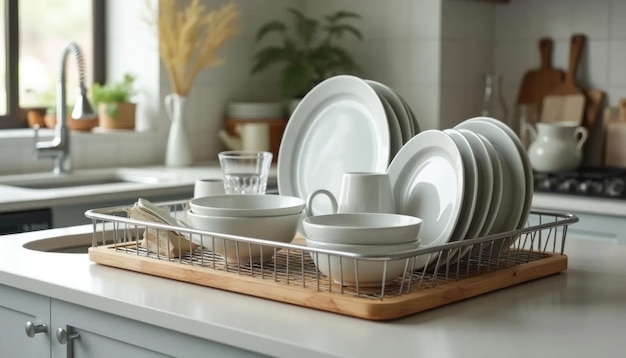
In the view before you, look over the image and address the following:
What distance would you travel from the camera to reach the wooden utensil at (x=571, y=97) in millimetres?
3551

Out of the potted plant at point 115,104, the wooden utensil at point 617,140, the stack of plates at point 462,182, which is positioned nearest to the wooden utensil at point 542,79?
the wooden utensil at point 617,140

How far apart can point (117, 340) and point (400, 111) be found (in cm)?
62

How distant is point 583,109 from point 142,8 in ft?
5.60

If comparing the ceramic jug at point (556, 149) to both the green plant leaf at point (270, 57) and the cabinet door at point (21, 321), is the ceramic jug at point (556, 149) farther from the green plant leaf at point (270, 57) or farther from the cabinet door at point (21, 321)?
the cabinet door at point (21, 321)

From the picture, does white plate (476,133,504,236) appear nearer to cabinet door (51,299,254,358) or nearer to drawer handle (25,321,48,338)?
cabinet door (51,299,254,358)

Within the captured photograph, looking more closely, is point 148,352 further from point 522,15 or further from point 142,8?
point 522,15

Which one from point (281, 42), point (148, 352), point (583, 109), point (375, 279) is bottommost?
point (148, 352)

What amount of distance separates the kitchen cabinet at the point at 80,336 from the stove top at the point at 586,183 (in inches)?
78.3

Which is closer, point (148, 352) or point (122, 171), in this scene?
point (148, 352)

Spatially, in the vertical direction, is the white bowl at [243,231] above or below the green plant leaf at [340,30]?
below

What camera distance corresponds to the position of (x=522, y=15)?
380 cm

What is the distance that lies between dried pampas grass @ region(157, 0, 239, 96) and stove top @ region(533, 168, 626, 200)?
130 centimetres

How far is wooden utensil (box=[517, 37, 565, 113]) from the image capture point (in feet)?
12.0

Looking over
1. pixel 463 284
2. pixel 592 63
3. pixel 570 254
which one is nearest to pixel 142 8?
pixel 592 63
